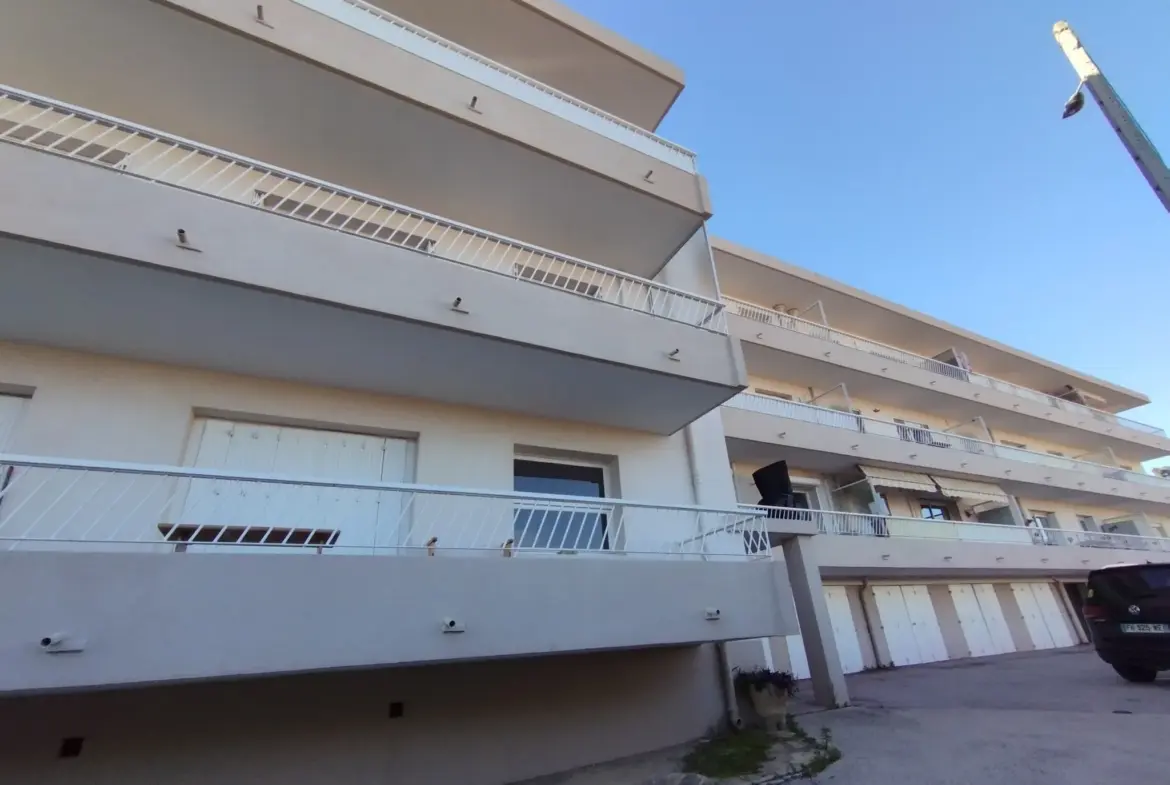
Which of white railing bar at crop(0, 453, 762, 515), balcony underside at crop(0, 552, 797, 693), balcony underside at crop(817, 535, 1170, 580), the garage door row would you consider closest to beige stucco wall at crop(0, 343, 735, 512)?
white railing bar at crop(0, 453, 762, 515)

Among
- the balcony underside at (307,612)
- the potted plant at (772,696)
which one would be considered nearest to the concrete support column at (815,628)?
the potted plant at (772,696)

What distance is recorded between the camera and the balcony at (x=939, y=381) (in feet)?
52.6

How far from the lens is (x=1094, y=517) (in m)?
24.0

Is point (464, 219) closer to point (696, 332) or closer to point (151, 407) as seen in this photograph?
point (696, 332)

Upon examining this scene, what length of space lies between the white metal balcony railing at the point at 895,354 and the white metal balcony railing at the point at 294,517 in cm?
991

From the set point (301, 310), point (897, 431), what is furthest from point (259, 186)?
point (897, 431)

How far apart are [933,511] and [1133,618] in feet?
35.8

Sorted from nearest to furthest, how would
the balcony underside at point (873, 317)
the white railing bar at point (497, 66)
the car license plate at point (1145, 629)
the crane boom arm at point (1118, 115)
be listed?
1. the white railing bar at point (497, 66)
2. the car license plate at point (1145, 629)
3. the crane boom arm at point (1118, 115)
4. the balcony underside at point (873, 317)

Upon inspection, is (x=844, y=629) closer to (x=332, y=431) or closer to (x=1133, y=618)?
(x=1133, y=618)

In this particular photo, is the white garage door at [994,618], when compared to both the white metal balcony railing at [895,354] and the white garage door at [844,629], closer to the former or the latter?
the white garage door at [844,629]

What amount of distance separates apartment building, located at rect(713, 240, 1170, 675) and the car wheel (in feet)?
16.2

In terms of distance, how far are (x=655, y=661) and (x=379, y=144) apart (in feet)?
27.8

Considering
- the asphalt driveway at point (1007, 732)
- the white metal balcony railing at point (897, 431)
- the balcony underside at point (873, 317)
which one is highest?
the balcony underside at point (873, 317)

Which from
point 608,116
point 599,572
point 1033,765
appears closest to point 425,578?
point 599,572
